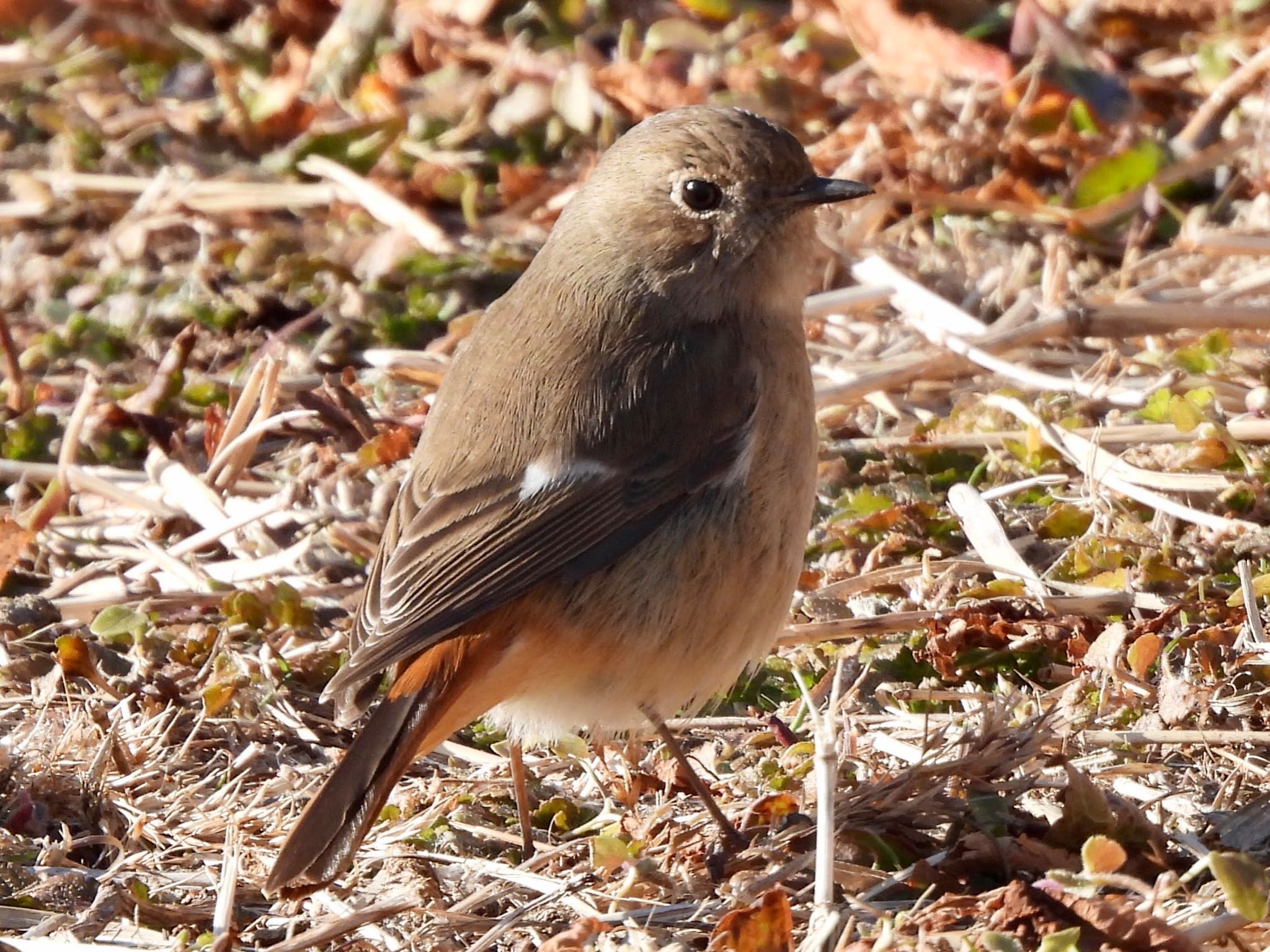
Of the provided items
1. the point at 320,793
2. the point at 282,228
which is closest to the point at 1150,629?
the point at 320,793

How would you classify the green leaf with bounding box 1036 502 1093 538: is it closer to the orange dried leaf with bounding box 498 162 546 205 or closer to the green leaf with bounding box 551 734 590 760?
the green leaf with bounding box 551 734 590 760

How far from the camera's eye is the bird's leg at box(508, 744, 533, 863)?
11.8 feet

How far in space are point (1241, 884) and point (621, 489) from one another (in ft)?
4.80

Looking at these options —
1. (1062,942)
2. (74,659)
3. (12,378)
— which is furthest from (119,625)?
(1062,942)

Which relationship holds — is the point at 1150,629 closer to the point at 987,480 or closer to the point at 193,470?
the point at 987,480

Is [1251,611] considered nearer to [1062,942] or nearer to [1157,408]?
[1157,408]

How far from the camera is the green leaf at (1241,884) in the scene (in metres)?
2.67

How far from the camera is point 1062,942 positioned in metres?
2.73

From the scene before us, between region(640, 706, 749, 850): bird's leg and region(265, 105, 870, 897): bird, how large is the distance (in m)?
0.02

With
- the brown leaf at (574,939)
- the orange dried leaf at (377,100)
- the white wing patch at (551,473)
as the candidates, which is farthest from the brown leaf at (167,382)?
the brown leaf at (574,939)

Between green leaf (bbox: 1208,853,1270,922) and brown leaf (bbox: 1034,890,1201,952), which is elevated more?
green leaf (bbox: 1208,853,1270,922)

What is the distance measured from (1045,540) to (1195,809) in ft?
3.56

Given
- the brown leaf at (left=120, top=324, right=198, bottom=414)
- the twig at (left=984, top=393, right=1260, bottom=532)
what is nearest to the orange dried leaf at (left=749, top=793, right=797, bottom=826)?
the twig at (left=984, top=393, right=1260, bottom=532)

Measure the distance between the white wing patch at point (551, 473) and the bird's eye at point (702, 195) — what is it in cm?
72
